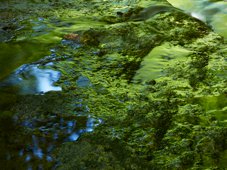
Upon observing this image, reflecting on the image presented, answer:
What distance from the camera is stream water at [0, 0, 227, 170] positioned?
1815mm

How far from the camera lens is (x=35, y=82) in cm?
255

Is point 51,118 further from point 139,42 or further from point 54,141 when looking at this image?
point 139,42

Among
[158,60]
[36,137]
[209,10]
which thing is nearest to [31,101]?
[36,137]

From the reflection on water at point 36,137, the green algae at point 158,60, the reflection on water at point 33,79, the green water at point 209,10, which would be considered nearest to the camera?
the reflection on water at point 36,137

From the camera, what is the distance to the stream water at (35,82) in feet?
5.96

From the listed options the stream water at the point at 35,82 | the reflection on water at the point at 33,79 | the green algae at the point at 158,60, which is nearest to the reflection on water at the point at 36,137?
the stream water at the point at 35,82

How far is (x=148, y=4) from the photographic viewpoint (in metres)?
4.55

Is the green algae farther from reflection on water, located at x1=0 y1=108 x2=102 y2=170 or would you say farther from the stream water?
reflection on water, located at x1=0 y1=108 x2=102 y2=170

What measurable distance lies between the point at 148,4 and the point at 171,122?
291cm

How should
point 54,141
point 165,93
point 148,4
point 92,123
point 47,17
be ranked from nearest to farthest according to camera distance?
point 54,141 → point 92,123 → point 165,93 → point 47,17 → point 148,4

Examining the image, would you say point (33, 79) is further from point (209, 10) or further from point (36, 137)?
point (209, 10)

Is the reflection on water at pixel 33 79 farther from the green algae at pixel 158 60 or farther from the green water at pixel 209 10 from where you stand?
the green water at pixel 209 10

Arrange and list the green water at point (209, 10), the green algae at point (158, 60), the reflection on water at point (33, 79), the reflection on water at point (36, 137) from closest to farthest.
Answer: the reflection on water at point (36, 137) < the reflection on water at point (33, 79) < the green algae at point (158, 60) < the green water at point (209, 10)

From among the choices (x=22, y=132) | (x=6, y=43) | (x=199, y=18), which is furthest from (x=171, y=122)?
(x=199, y=18)
